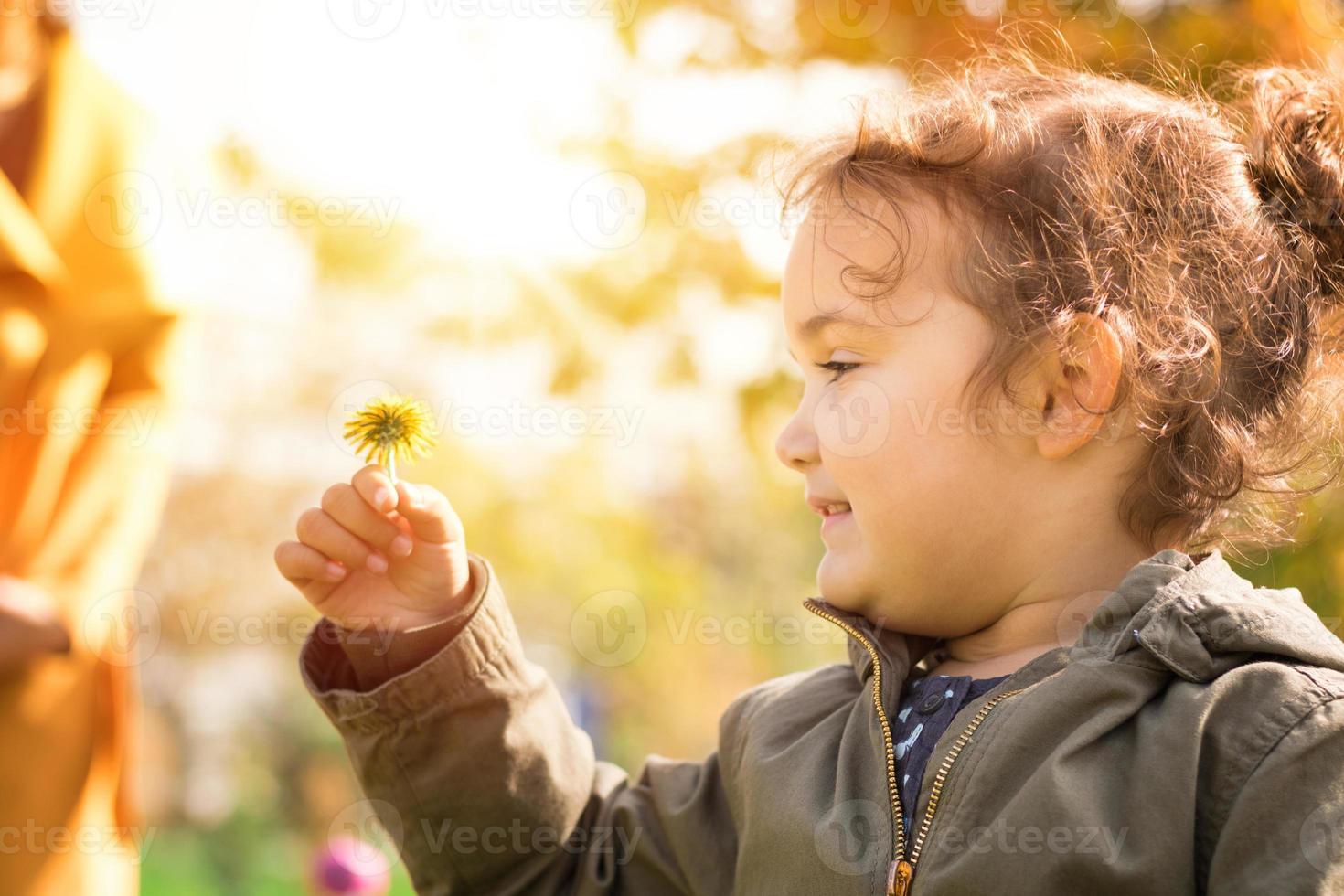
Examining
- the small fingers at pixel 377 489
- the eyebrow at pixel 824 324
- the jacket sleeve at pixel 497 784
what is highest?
the eyebrow at pixel 824 324

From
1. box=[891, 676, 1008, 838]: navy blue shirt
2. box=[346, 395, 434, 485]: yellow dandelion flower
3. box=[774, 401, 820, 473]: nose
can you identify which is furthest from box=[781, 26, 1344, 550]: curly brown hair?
box=[346, 395, 434, 485]: yellow dandelion flower

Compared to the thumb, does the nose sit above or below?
above

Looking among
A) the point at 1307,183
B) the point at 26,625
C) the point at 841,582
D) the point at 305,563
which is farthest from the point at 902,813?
the point at 26,625

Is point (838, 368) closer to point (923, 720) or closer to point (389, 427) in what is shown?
point (923, 720)

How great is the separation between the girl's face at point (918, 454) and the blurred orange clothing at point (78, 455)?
1260mm

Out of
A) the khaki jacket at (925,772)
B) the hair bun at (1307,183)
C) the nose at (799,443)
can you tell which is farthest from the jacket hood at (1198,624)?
the hair bun at (1307,183)

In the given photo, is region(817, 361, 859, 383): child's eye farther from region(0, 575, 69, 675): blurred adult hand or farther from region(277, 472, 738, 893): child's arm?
region(0, 575, 69, 675): blurred adult hand

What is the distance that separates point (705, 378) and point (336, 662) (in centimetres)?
215

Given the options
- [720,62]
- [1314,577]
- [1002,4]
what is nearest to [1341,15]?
[1002,4]

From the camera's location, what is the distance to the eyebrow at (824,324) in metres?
1.51

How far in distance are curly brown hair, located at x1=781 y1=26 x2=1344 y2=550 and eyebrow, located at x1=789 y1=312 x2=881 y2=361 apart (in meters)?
0.04

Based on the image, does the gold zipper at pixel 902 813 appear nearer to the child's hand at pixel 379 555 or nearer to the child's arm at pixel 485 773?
the child's arm at pixel 485 773

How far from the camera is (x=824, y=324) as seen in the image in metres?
1.53

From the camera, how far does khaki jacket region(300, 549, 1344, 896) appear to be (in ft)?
3.82
